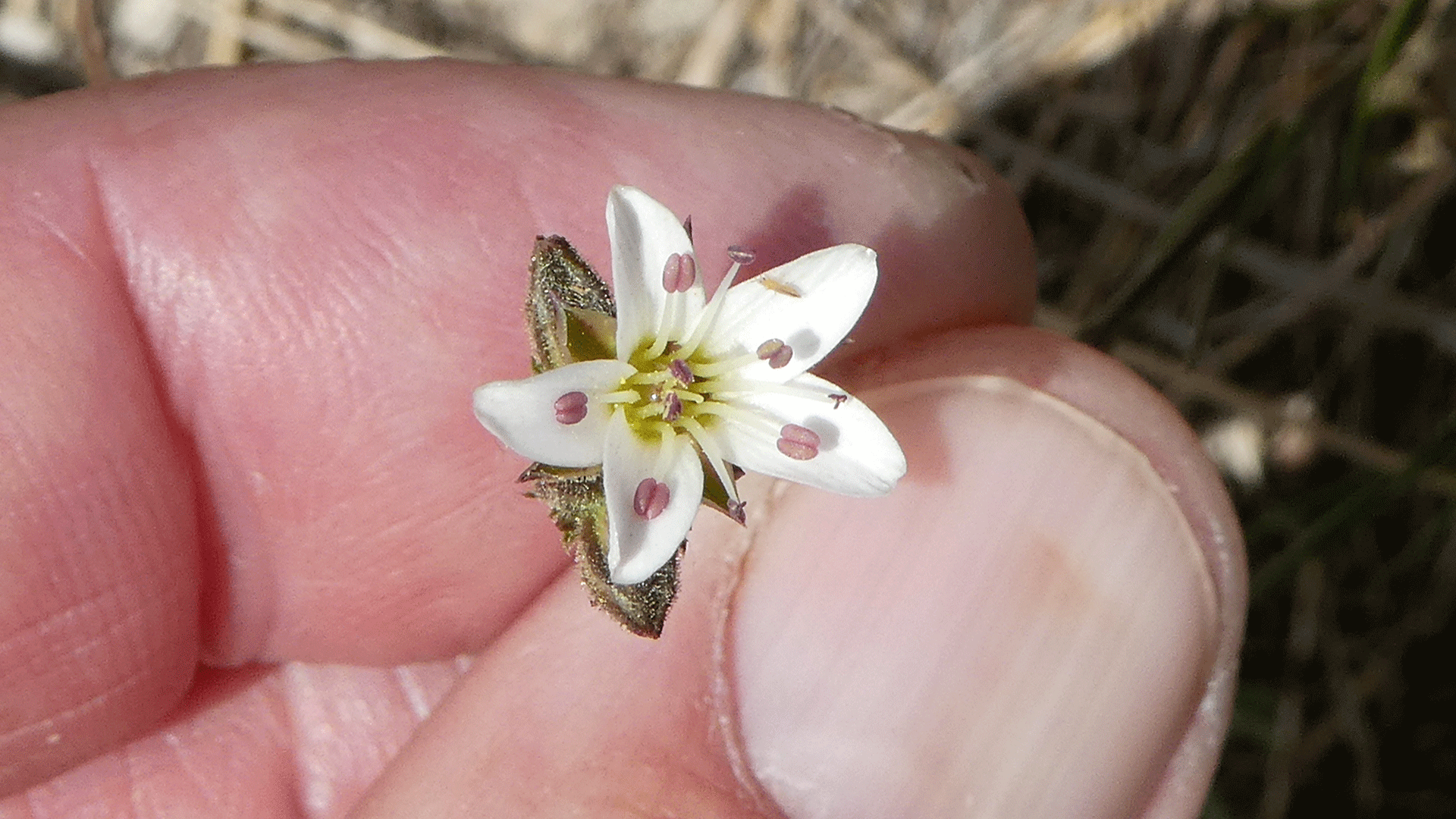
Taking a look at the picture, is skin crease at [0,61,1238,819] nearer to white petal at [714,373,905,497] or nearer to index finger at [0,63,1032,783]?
index finger at [0,63,1032,783]

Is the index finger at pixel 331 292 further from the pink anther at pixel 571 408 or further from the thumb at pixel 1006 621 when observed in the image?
the pink anther at pixel 571 408

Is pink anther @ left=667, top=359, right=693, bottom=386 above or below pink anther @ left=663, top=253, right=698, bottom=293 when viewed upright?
below

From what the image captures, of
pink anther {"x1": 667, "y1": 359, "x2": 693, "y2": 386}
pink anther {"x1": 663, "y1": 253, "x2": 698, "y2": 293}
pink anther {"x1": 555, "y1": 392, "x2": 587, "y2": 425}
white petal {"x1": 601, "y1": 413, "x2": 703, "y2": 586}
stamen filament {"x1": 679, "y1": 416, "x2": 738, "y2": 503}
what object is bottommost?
stamen filament {"x1": 679, "y1": 416, "x2": 738, "y2": 503}

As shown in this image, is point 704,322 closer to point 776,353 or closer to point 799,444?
point 776,353

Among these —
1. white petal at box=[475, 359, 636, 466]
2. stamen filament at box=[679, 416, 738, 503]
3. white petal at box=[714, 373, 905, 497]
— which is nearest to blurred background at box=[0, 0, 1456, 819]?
white petal at box=[714, 373, 905, 497]

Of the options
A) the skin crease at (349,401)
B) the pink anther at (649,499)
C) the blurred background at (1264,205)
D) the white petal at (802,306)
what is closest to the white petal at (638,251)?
the white petal at (802,306)

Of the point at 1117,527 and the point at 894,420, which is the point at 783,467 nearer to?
the point at 894,420

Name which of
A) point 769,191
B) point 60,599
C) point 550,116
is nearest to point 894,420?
point 769,191

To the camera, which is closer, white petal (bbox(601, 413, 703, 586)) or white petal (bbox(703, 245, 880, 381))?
white petal (bbox(601, 413, 703, 586))
